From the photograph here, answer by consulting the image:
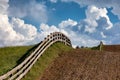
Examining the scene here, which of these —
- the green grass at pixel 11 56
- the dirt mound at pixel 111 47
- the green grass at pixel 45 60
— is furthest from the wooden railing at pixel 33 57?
the dirt mound at pixel 111 47

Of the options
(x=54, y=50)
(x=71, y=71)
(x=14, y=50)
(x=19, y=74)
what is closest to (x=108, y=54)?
(x=54, y=50)

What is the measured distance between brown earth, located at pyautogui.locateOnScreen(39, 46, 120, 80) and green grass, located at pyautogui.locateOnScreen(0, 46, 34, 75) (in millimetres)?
3236

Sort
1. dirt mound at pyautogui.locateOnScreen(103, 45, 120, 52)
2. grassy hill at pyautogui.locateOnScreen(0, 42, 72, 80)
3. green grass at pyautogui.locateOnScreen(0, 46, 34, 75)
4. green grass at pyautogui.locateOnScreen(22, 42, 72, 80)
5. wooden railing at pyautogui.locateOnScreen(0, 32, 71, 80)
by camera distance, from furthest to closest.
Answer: dirt mound at pyautogui.locateOnScreen(103, 45, 120, 52) < green grass at pyautogui.locateOnScreen(0, 46, 34, 75) < grassy hill at pyautogui.locateOnScreen(0, 42, 72, 80) < green grass at pyautogui.locateOnScreen(22, 42, 72, 80) < wooden railing at pyautogui.locateOnScreen(0, 32, 71, 80)

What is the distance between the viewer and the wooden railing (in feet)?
77.5

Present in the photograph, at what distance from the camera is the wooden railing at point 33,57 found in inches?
930

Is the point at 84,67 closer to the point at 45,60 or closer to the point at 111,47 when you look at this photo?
the point at 45,60

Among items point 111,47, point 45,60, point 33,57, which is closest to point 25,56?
point 45,60

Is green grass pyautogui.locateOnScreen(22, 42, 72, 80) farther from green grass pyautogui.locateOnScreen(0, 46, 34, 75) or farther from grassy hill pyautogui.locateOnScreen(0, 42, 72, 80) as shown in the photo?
green grass pyautogui.locateOnScreen(0, 46, 34, 75)

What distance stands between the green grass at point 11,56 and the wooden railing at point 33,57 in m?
1.52

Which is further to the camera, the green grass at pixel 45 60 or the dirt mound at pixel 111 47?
the dirt mound at pixel 111 47

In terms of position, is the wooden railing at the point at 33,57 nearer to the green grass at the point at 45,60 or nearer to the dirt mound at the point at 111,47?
the green grass at the point at 45,60

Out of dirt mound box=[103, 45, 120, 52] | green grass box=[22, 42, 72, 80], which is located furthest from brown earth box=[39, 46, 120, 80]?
dirt mound box=[103, 45, 120, 52]

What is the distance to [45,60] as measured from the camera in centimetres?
3269

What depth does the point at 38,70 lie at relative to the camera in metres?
29.6
